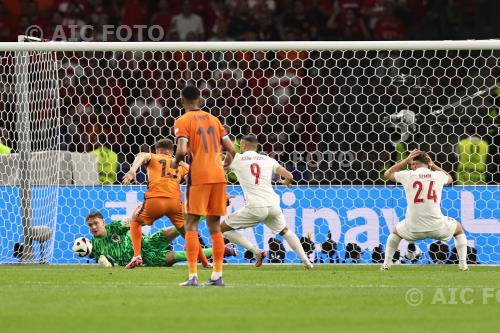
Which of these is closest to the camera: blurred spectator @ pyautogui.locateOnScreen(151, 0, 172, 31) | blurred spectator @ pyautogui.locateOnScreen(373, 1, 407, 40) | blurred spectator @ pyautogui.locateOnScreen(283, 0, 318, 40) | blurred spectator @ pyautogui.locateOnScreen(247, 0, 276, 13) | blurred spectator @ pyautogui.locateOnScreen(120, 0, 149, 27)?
blurred spectator @ pyautogui.locateOnScreen(373, 1, 407, 40)

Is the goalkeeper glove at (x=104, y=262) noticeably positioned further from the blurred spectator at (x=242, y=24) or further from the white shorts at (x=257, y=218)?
the blurred spectator at (x=242, y=24)

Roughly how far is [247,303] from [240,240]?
5.42m

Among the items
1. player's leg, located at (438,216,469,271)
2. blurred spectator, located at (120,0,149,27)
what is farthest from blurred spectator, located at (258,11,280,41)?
player's leg, located at (438,216,469,271)

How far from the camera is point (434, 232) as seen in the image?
14164 millimetres

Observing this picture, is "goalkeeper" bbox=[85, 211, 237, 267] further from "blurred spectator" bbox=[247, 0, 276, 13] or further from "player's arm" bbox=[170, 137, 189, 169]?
"blurred spectator" bbox=[247, 0, 276, 13]

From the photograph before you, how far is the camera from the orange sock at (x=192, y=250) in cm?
1082

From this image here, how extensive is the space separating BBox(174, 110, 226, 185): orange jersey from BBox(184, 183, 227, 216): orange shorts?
2.3 inches

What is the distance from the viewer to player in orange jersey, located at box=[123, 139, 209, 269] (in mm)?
14508

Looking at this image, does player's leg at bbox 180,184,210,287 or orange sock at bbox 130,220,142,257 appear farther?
orange sock at bbox 130,220,142,257

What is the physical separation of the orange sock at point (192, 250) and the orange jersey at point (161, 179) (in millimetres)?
3617

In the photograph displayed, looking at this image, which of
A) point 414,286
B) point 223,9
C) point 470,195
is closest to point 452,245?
point 470,195

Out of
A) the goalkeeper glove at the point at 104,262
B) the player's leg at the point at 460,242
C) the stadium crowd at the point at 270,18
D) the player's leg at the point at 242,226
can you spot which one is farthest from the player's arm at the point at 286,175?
the stadium crowd at the point at 270,18

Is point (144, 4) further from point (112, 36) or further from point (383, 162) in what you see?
point (383, 162)

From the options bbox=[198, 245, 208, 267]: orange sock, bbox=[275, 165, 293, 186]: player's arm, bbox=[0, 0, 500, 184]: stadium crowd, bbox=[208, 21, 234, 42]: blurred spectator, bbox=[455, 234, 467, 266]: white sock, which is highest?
bbox=[208, 21, 234, 42]: blurred spectator
